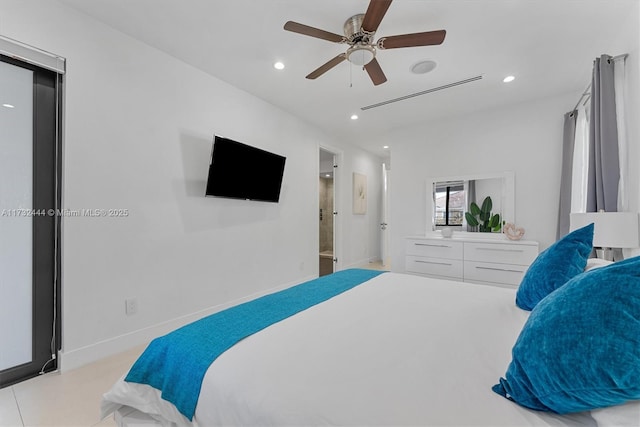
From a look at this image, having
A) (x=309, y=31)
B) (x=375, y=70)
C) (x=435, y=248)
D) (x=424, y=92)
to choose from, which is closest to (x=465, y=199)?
(x=435, y=248)

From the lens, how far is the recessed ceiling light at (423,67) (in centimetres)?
263

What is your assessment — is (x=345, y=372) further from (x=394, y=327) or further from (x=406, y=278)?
(x=406, y=278)

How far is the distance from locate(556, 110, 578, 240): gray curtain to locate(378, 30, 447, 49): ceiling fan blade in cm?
249

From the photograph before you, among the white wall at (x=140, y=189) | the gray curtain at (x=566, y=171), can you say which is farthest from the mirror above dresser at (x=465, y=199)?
the white wall at (x=140, y=189)

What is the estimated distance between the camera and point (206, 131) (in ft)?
9.47

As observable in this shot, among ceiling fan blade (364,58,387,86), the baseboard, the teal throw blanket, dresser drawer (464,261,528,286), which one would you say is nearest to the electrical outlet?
the baseboard

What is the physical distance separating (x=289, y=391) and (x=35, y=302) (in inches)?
87.1

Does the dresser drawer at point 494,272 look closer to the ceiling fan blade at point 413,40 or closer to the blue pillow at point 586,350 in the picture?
the ceiling fan blade at point 413,40

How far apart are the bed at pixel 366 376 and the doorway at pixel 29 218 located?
1.29 meters

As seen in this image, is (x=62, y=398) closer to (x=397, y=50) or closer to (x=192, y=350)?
(x=192, y=350)

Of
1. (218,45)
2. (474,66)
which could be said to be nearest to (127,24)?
(218,45)

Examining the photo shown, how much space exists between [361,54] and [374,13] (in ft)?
1.35

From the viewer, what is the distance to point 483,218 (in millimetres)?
3844

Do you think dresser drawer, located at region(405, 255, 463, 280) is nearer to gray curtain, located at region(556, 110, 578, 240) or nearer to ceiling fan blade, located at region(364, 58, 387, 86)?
gray curtain, located at region(556, 110, 578, 240)
